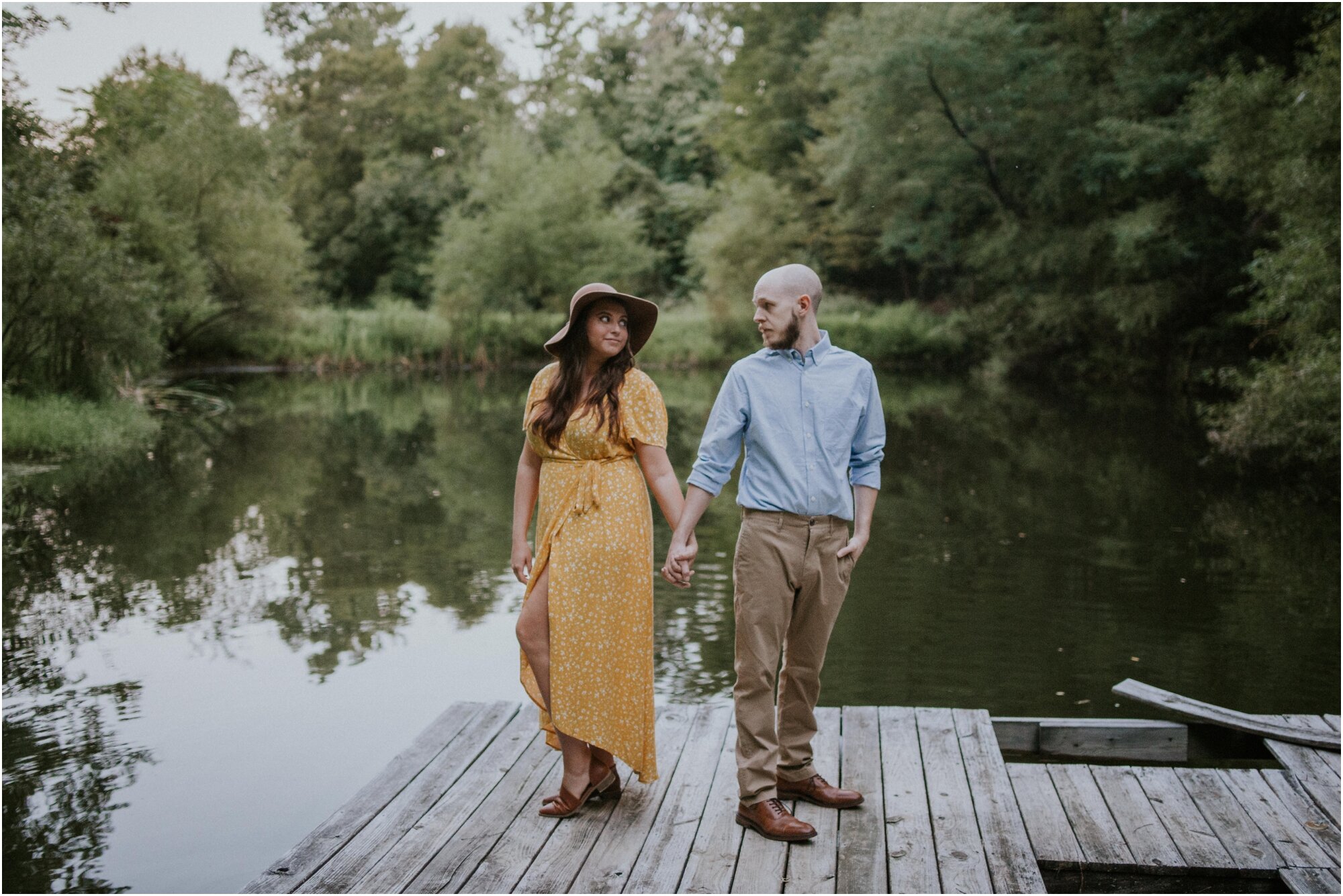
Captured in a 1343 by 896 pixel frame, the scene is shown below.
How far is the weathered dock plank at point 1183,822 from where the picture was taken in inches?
149

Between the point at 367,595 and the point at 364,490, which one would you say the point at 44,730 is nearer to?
the point at 367,595

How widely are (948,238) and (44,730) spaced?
3080cm

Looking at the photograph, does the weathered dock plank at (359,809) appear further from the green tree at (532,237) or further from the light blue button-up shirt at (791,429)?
the green tree at (532,237)

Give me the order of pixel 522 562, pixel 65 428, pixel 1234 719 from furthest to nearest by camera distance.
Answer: pixel 65 428 < pixel 1234 719 < pixel 522 562

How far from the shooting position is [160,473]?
14695mm

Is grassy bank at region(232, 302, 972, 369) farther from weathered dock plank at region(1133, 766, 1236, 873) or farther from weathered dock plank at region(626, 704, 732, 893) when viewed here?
weathered dock plank at region(1133, 766, 1236, 873)

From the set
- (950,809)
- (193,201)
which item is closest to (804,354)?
(950,809)

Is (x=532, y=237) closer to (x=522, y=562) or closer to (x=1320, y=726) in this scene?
(x=1320, y=726)

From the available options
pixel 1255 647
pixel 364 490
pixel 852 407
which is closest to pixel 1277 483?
pixel 1255 647

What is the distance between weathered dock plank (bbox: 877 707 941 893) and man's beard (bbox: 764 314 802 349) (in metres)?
1.53

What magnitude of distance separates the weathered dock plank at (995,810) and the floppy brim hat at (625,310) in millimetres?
1839

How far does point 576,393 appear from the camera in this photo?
390 cm

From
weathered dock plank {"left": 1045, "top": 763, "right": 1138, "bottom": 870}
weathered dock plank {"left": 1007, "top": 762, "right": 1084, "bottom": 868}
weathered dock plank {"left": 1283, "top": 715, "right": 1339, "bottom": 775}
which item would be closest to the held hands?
weathered dock plank {"left": 1007, "top": 762, "right": 1084, "bottom": 868}

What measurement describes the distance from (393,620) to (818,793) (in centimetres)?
486
